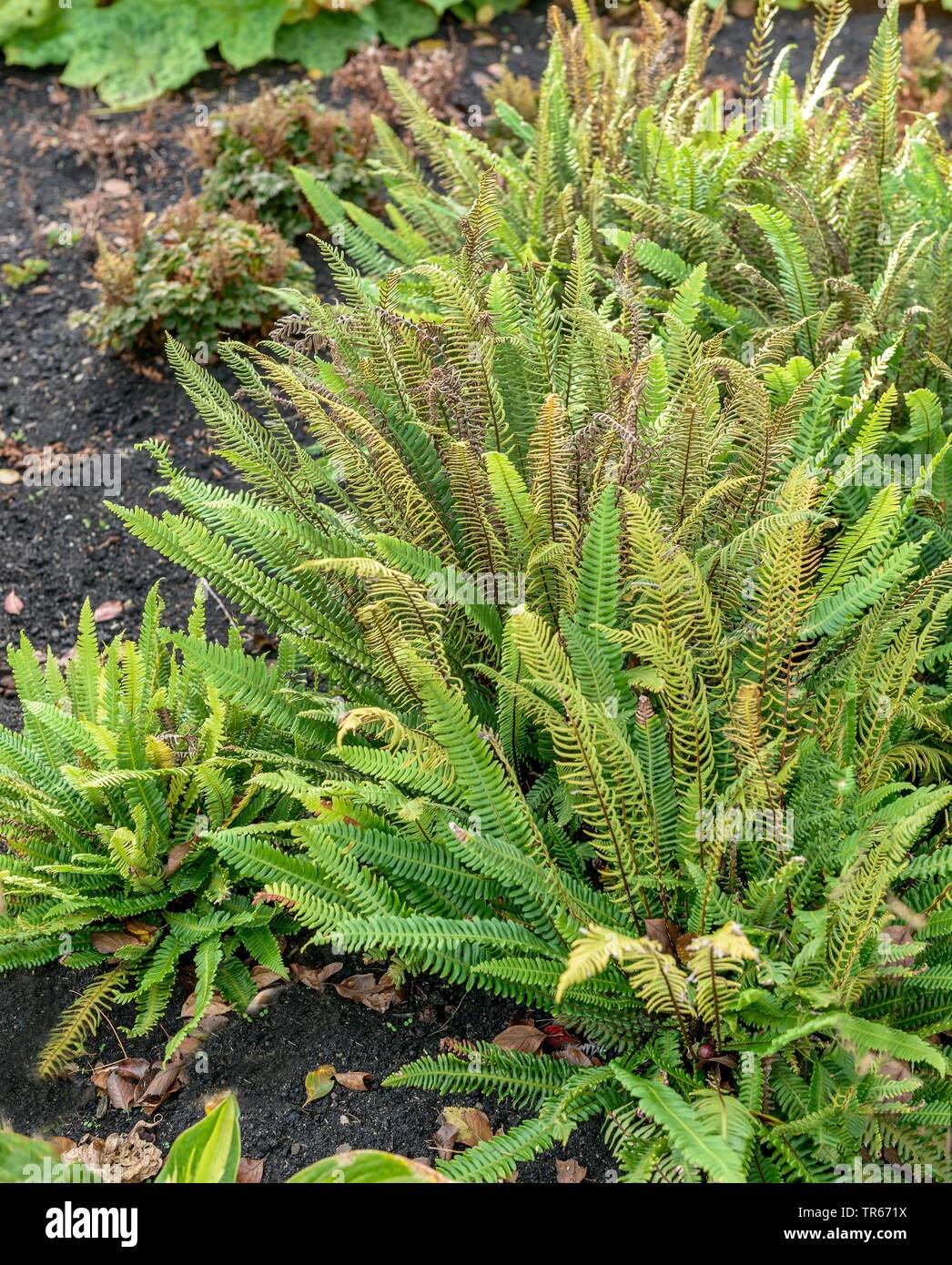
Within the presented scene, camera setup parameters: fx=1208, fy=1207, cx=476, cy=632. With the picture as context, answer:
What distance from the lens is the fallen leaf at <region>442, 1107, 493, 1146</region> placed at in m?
2.51

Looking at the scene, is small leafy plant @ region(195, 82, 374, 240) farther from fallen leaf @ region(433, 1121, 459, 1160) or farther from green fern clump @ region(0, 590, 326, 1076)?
fallen leaf @ region(433, 1121, 459, 1160)

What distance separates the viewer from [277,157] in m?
5.08

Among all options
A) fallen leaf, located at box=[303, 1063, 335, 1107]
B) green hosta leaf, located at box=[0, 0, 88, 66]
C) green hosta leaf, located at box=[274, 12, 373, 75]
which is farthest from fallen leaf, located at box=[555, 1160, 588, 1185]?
green hosta leaf, located at box=[0, 0, 88, 66]

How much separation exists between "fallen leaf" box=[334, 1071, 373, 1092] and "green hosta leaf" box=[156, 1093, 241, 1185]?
0.43 m

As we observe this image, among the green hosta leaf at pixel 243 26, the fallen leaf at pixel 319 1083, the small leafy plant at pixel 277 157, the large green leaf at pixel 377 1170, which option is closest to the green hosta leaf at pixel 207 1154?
the large green leaf at pixel 377 1170

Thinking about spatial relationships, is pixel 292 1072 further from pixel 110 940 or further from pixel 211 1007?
pixel 110 940

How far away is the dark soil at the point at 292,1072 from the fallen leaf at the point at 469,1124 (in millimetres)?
40

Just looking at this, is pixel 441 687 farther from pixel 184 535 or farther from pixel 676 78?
pixel 676 78

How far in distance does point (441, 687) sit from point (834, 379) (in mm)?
1562

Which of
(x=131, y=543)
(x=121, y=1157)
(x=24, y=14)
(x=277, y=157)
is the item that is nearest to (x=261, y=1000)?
(x=121, y=1157)

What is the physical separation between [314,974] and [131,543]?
194cm

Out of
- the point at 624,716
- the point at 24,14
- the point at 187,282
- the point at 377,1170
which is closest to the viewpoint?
the point at 377,1170

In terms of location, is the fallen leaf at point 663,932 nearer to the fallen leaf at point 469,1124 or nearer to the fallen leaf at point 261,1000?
the fallen leaf at point 469,1124
